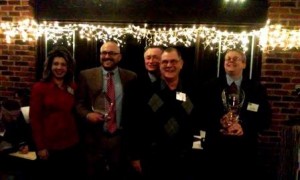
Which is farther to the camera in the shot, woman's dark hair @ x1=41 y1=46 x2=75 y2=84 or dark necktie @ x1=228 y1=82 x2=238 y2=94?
woman's dark hair @ x1=41 y1=46 x2=75 y2=84

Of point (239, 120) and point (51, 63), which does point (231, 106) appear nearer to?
point (239, 120)

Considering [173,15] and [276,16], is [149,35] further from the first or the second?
[276,16]

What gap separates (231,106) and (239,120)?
0.69 ft

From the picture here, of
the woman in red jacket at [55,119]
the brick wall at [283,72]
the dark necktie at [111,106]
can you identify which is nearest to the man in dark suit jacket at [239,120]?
the dark necktie at [111,106]

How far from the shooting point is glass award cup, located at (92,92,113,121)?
3.74 metres

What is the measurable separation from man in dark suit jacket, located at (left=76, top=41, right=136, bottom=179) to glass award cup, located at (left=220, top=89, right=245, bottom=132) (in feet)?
3.44

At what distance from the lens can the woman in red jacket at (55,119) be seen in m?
3.61

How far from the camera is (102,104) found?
12.4ft

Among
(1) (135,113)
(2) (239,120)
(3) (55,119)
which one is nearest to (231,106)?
(2) (239,120)

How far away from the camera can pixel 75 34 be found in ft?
19.3

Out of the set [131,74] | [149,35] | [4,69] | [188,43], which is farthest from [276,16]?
[4,69]

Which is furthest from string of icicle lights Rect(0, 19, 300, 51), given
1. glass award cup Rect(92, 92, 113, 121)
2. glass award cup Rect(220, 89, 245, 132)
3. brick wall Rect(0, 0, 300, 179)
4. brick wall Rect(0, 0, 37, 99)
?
glass award cup Rect(92, 92, 113, 121)

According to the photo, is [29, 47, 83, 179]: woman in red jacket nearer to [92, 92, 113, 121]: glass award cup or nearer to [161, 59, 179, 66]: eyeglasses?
[92, 92, 113, 121]: glass award cup

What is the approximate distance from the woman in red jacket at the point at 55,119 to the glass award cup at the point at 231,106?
1.52 m
